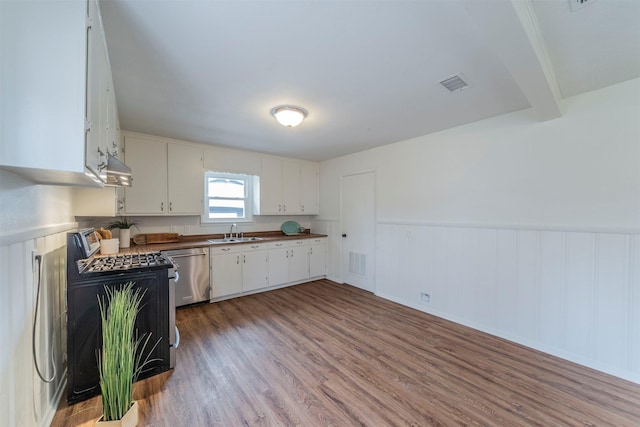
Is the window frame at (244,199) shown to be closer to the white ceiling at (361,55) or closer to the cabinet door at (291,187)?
the cabinet door at (291,187)

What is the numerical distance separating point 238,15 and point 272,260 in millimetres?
3578

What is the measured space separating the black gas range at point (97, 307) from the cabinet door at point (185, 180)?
167 centimetres

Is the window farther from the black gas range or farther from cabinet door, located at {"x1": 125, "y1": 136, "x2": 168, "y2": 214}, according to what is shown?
the black gas range

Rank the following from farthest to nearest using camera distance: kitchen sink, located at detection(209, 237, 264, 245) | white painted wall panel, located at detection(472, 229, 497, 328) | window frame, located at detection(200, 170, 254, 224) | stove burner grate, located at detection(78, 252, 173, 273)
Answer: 1. window frame, located at detection(200, 170, 254, 224)
2. kitchen sink, located at detection(209, 237, 264, 245)
3. white painted wall panel, located at detection(472, 229, 497, 328)
4. stove burner grate, located at detection(78, 252, 173, 273)

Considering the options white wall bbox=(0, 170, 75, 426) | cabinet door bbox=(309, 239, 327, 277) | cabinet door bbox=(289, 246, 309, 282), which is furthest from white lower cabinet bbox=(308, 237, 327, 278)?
white wall bbox=(0, 170, 75, 426)

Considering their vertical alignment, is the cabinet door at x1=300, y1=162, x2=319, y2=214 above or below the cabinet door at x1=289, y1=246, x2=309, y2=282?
above

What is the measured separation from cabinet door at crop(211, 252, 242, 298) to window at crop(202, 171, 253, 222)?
0.86 metres

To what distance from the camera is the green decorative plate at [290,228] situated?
5230 mm

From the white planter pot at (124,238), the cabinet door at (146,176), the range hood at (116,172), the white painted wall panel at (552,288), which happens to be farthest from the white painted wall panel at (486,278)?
the white planter pot at (124,238)

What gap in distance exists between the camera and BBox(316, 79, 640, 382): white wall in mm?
2160

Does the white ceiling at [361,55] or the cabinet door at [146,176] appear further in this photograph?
the cabinet door at [146,176]

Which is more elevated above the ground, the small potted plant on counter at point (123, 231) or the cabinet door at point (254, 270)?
the small potted plant on counter at point (123, 231)

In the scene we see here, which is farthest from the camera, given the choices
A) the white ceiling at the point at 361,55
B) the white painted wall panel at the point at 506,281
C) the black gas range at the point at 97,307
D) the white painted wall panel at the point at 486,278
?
the white painted wall panel at the point at 486,278

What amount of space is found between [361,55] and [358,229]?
125 inches
